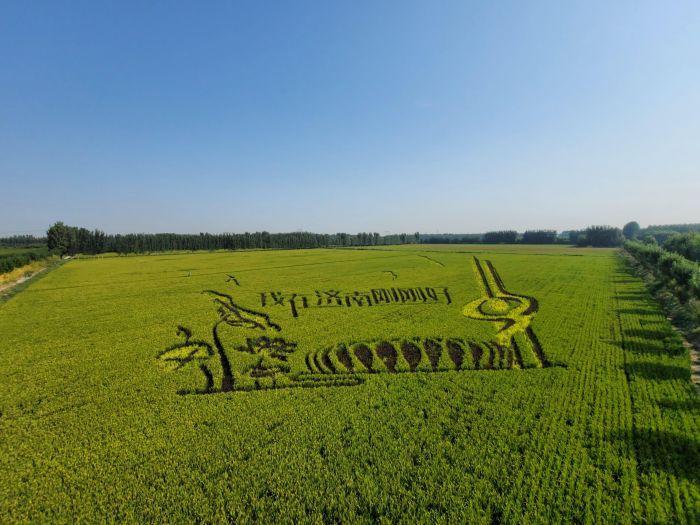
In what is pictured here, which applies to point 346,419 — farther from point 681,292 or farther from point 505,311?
point 681,292

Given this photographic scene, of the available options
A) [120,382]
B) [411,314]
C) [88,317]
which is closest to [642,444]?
[411,314]

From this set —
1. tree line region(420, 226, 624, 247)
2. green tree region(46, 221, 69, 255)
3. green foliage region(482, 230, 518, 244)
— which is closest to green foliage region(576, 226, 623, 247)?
tree line region(420, 226, 624, 247)

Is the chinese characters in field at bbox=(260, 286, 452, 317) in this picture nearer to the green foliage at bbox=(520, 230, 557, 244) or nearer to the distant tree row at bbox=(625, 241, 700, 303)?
the distant tree row at bbox=(625, 241, 700, 303)

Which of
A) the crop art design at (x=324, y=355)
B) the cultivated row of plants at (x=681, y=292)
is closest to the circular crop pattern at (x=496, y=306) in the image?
the crop art design at (x=324, y=355)

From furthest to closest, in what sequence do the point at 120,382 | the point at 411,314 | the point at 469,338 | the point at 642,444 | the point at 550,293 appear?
1. the point at 550,293
2. the point at 411,314
3. the point at 469,338
4. the point at 120,382
5. the point at 642,444

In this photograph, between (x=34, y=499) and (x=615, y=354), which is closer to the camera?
(x=34, y=499)

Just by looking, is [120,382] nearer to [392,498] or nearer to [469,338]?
[392,498]

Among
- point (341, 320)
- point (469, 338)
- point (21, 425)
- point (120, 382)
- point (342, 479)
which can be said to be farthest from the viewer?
point (341, 320)
